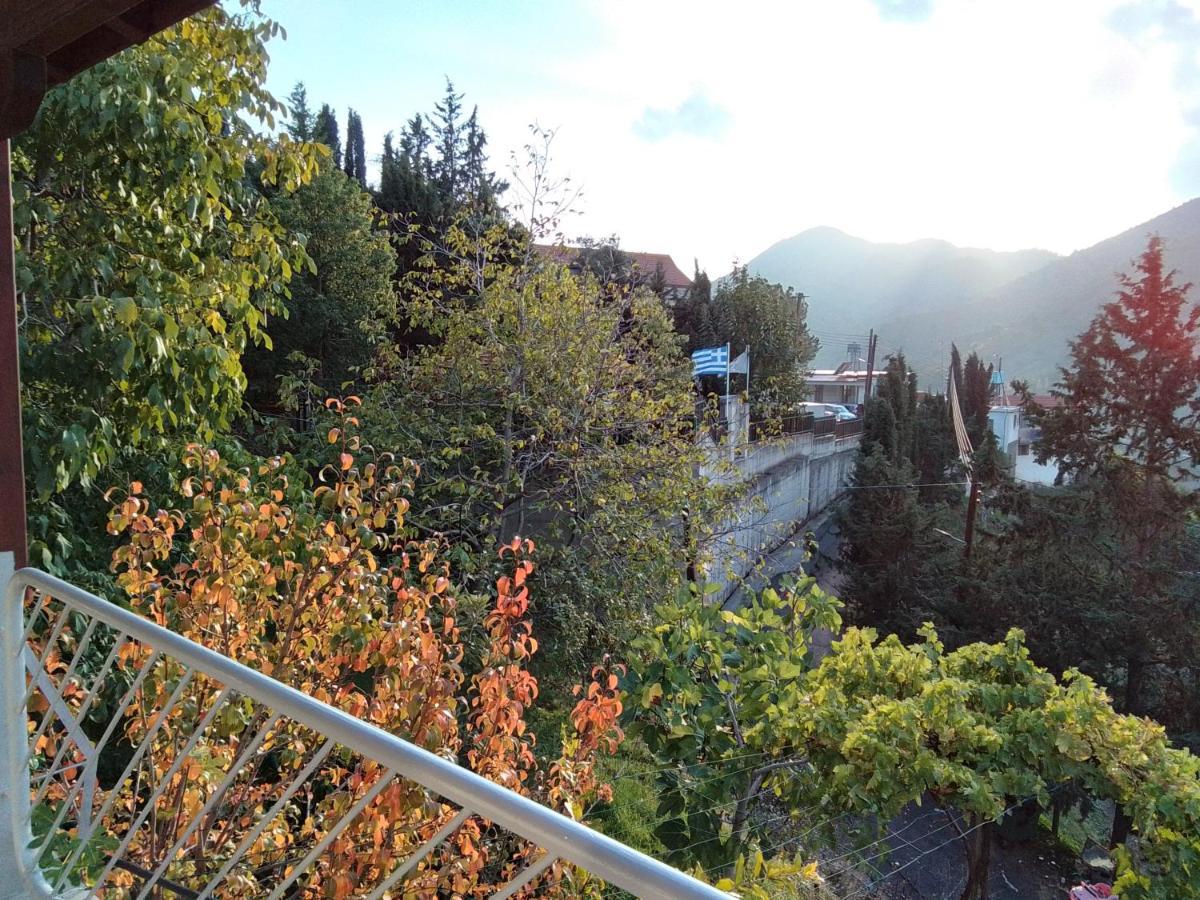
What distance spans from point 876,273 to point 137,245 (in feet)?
246

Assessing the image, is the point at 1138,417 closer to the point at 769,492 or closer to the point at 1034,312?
the point at 769,492

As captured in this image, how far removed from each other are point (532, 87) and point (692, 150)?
15.9ft

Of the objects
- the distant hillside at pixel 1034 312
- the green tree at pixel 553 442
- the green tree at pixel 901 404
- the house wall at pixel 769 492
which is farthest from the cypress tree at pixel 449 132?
the distant hillside at pixel 1034 312

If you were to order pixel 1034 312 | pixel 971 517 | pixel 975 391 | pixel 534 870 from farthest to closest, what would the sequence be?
pixel 1034 312, pixel 975 391, pixel 971 517, pixel 534 870

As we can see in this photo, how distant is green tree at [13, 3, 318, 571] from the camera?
2482mm

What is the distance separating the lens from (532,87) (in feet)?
22.9

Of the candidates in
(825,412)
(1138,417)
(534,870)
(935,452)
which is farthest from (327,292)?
(825,412)

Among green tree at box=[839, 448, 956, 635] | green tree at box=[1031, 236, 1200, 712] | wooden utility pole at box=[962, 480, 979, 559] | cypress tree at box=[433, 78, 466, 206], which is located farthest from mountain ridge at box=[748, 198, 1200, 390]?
cypress tree at box=[433, 78, 466, 206]

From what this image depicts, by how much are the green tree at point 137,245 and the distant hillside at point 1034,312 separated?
78.7ft

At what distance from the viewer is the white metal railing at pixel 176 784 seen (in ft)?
2.01

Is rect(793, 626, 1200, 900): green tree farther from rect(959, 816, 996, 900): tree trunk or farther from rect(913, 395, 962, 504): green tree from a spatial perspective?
rect(913, 395, 962, 504): green tree

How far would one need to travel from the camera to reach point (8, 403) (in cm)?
159

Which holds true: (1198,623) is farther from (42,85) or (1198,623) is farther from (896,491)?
(42,85)

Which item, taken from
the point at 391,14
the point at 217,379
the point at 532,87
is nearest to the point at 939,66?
the point at 532,87
